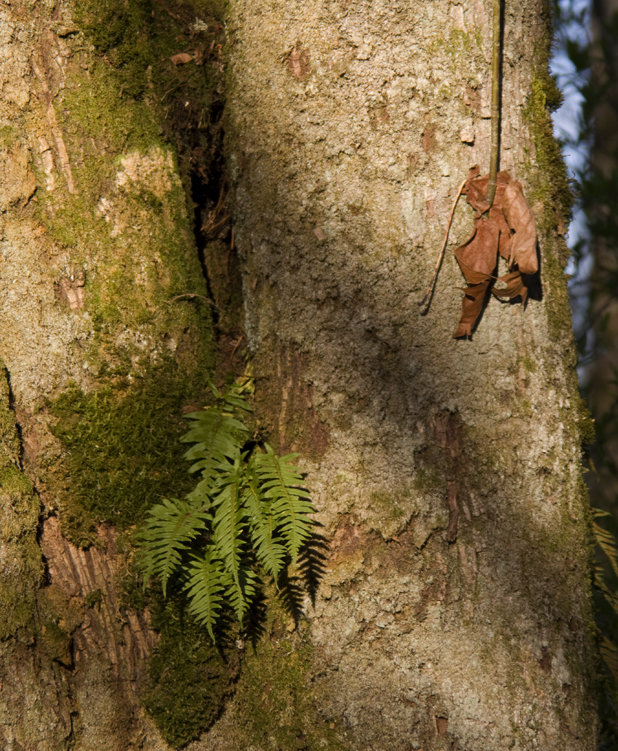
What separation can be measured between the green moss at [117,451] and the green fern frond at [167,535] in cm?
11

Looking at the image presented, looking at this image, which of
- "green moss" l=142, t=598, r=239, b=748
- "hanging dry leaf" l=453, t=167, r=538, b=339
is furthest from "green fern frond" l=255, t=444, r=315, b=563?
"hanging dry leaf" l=453, t=167, r=538, b=339

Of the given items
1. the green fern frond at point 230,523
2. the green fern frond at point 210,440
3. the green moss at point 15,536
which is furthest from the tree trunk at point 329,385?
the green fern frond at point 230,523

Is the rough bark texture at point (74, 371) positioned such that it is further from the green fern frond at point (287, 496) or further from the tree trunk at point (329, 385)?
the green fern frond at point (287, 496)

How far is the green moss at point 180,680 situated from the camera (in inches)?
79.3

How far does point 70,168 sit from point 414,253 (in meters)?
1.19

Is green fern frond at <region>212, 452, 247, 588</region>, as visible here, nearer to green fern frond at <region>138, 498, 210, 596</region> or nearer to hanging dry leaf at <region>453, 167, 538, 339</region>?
green fern frond at <region>138, 498, 210, 596</region>

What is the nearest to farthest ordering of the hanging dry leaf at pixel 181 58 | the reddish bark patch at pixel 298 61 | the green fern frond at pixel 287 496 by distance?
the green fern frond at pixel 287 496 → the reddish bark patch at pixel 298 61 → the hanging dry leaf at pixel 181 58

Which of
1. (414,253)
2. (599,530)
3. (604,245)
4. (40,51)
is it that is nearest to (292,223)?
(414,253)

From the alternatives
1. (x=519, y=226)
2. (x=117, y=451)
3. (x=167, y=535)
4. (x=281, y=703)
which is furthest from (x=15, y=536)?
(x=519, y=226)

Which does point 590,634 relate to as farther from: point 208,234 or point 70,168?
point 70,168

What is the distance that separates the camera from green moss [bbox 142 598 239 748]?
2014 mm

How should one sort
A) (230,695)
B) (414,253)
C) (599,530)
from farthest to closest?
(599,530) < (230,695) < (414,253)

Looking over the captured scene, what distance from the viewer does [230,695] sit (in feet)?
6.80

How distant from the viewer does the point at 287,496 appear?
190 cm
